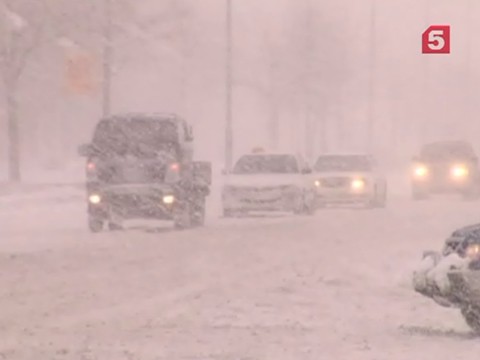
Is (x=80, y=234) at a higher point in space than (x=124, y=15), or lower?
lower

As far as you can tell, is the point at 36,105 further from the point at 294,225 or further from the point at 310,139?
the point at 294,225

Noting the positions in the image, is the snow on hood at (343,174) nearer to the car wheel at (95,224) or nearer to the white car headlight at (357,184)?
the white car headlight at (357,184)

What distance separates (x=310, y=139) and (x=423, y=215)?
175 feet

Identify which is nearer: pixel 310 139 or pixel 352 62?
pixel 310 139

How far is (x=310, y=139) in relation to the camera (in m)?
→ 83.6

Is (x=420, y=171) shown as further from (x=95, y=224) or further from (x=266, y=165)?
(x=95, y=224)

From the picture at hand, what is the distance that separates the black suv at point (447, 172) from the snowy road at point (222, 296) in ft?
39.4

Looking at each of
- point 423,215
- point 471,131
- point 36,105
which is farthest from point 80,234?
point 471,131

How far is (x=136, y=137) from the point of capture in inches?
939

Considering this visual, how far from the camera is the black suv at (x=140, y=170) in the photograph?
23.2 metres

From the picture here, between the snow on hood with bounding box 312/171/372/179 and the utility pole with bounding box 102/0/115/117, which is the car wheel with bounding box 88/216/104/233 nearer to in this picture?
the snow on hood with bounding box 312/171/372/179

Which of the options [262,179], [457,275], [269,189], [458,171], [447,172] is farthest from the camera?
[447,172]

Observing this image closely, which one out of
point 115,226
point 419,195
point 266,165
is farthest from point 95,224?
point 419,195

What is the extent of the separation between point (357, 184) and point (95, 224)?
10514mm
